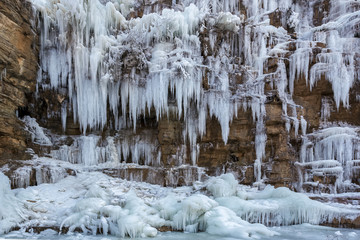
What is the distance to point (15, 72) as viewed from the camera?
428 inches

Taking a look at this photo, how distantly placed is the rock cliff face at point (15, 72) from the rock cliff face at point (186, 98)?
0.09m

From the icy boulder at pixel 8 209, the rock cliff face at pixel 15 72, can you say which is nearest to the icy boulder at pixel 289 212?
the icy boulder at pixel 8 209

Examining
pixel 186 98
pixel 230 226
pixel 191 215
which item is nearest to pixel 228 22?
pixel 186 98

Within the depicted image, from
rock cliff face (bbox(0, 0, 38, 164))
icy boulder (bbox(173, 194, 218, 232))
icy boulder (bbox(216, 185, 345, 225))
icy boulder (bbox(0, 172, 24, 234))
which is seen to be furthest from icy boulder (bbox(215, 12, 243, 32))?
icy boulder (bbox(0, 172, 24, 234))

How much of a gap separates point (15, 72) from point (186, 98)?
270 inches

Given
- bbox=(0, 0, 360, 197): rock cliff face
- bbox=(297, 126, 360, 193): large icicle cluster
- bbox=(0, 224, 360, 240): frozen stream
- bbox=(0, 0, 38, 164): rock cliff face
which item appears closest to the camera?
bbox=(0, 224, 360, 240): frozen stream

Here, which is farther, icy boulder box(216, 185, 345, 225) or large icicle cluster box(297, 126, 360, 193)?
large icicle cluster box(297, 126, 360, 193)

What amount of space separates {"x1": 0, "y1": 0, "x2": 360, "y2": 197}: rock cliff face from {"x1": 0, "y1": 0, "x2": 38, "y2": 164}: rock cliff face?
0.28 feet

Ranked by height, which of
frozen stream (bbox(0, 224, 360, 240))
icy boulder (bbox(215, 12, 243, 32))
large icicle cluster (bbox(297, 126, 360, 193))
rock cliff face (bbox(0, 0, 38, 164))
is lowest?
frozen stream (bbox(0, 224, 360, 240))

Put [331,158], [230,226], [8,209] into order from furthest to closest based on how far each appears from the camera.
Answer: [331,158], [8,209], [230,226]

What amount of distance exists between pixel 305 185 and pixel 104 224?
788 cm

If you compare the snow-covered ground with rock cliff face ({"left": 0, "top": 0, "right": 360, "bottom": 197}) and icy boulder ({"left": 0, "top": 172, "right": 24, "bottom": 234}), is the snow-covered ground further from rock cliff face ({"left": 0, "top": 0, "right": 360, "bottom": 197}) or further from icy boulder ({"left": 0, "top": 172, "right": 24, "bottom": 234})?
rock cliff face ({"left": 0, "top": 0, "right": 360, "bottom": 197})

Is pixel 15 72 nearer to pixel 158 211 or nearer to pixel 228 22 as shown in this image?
pixel 158 211

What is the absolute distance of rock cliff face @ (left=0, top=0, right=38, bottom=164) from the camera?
1037cm
